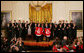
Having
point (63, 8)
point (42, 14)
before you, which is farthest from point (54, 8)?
point (42, 14)

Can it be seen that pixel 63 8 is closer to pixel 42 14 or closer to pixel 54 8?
pixel 54 8

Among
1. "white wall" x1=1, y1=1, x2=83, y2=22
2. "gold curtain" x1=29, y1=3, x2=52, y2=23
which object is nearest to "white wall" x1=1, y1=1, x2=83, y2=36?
"white wall" x1=1, y1=1, x2=83, y2=22

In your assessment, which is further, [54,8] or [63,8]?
[54,8]

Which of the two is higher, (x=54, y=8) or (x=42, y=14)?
(x=54, y=8)

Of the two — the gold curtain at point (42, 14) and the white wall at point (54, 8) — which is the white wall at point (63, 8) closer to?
the white wall at point (54, 8)

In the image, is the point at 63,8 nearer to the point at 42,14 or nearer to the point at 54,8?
the point at 54,8

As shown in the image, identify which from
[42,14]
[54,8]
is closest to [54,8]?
[54,8]

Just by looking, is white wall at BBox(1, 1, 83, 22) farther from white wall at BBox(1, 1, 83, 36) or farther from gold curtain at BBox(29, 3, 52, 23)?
gold curtain at BBox(29, 3, 52, 23)

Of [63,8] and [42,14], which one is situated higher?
A: [63,8]

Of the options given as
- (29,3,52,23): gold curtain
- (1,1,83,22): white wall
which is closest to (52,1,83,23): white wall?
(1,1,83,22): white wall

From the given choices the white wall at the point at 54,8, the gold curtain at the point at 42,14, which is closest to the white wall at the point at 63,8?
the white wall at the point at 54,8

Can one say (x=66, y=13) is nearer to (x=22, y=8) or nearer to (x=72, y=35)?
(x=72, y=35)

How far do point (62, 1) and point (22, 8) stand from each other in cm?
509

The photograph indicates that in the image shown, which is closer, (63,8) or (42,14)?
(63,8)
